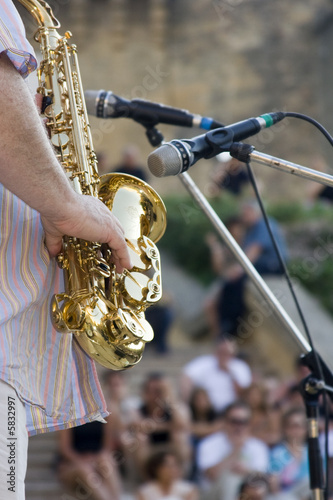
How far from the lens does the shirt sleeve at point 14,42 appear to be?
1.85 m

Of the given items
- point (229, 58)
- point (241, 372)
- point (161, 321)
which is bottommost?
point (241, 372)

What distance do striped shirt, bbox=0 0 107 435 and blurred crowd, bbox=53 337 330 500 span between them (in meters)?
4.03

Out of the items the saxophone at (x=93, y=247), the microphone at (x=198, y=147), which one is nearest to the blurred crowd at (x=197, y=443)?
the saxophone at (x=93, y=247)

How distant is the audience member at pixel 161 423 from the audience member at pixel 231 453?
0.18 metres

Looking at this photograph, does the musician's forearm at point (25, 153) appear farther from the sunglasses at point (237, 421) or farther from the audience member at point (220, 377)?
the audience member at point (220, 377)

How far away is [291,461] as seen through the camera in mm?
6402

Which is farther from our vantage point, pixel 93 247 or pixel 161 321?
pixel 161 321

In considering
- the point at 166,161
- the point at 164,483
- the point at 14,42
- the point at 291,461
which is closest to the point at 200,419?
the point at 291,461

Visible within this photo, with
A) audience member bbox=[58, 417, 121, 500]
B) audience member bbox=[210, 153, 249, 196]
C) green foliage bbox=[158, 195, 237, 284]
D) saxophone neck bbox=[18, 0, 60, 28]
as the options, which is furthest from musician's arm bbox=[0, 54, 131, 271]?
green foliage bbox=[158, 195, 237, 284]

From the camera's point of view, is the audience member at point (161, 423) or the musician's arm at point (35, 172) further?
the audience member at point (161, 423)

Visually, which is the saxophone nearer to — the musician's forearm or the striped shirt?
the striped shirt

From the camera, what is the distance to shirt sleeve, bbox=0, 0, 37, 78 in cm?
185

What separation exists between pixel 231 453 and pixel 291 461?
1.51 ft

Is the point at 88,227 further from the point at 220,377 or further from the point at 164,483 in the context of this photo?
the point at 220,377
